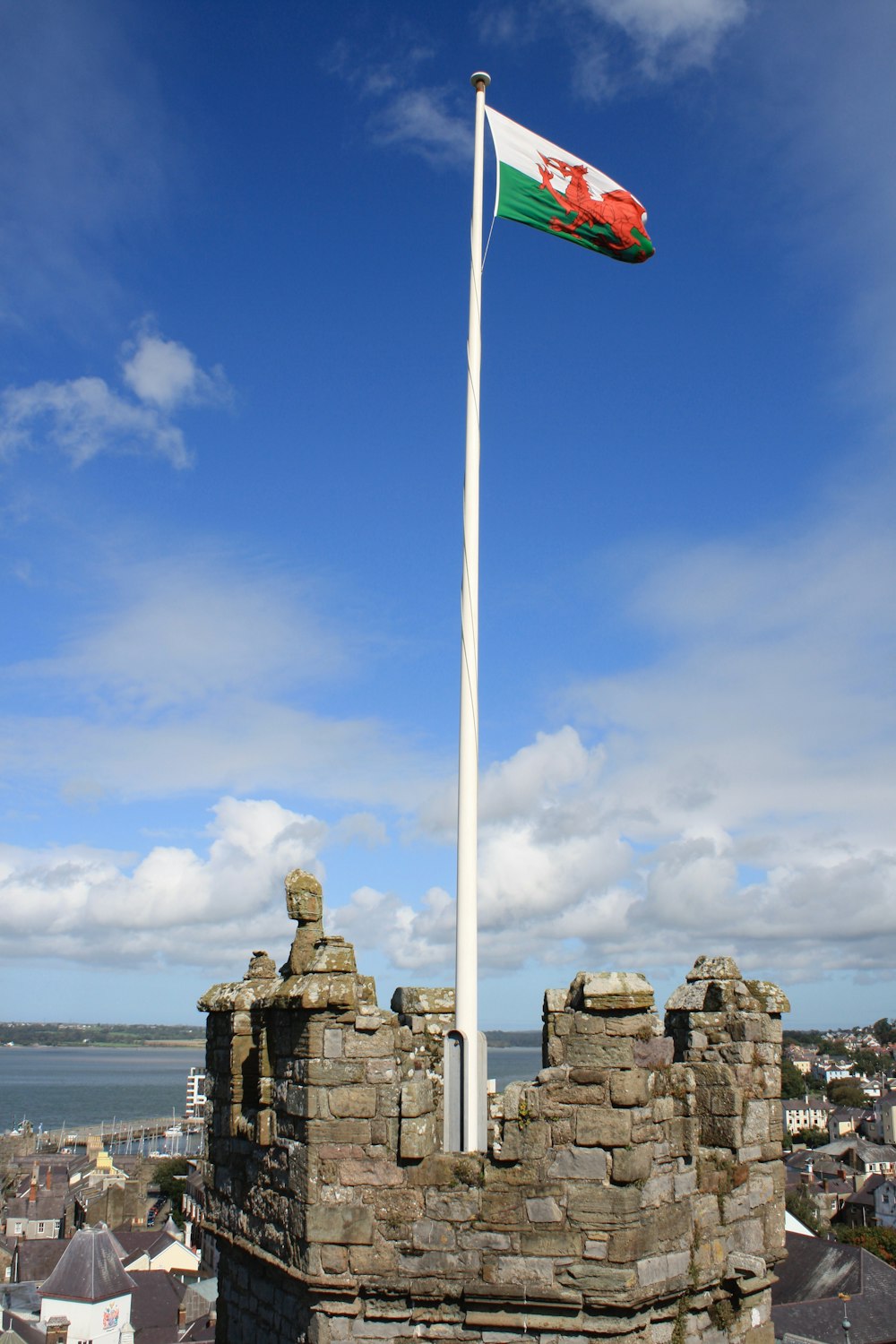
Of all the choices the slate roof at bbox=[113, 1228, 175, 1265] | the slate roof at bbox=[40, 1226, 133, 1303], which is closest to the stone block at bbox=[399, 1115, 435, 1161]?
the slate roof at bbox=[40, 1226, 133, 1303]

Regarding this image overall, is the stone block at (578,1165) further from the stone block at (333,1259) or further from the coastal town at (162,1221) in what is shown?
the coastal town at (162,1221)

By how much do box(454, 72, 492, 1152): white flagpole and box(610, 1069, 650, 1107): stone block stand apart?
91 centimetres

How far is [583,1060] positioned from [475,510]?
13.8 feet

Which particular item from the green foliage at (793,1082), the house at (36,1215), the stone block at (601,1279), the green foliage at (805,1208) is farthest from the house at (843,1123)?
the stone block at (601,1279)

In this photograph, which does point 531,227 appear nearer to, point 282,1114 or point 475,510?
point 475,510

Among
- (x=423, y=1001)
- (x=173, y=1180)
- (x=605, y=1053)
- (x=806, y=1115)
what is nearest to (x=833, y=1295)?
(x=423, y=1001)

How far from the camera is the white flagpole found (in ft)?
21.9

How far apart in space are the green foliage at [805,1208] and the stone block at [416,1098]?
264 feet

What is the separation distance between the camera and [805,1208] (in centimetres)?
8112

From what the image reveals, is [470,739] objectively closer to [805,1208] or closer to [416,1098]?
[416,1098]

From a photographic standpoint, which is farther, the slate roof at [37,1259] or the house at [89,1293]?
the slate roof at [37,1259]

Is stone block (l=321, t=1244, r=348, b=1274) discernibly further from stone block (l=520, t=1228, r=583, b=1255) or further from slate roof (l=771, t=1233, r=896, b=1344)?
slate roof (l=771, t=1233, r=896, b=1344)

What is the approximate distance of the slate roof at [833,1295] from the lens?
4522cm

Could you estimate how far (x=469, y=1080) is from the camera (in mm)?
6648
